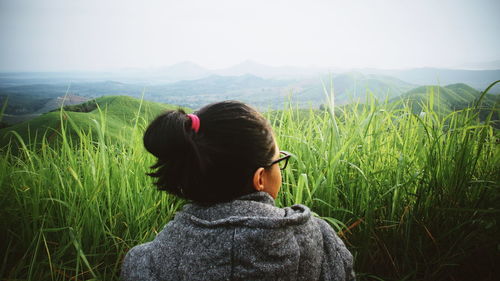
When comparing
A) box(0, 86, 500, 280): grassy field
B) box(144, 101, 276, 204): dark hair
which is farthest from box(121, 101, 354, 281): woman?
box(0, 86, 500, 280): grassy field

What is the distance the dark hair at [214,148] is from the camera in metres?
0.91

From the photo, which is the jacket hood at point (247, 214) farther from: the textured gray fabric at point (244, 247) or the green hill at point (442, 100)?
the green hill at point (442, 100)

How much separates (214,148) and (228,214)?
23 centimetres

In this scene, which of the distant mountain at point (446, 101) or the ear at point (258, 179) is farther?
the distant mountain at point (446, 101)

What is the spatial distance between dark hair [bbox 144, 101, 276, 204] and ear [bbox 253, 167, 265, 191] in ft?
0.05

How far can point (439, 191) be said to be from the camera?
1362 mm

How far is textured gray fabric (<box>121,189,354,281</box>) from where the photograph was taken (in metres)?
0.86

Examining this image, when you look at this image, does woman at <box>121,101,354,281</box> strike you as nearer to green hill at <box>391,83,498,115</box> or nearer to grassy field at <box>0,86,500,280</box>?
grassy field at <box>0,86,500,280</box>

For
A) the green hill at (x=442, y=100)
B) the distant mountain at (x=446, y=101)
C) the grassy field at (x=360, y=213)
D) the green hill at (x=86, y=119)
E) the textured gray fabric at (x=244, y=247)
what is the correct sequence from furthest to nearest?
the green hill at (x=86, y=119), the green hill at (x=442, y=100), the distant mountain at (x=446, y=101), the grassy field at (x=360, y=213), the textured gray fabric at (x=244, y=247)

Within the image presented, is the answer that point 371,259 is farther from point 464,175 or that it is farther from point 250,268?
point 250,268

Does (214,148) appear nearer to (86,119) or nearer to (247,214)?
(247,214)

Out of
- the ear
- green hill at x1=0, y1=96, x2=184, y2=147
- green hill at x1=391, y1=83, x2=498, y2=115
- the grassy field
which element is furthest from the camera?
green hill at x1=0, y1=96, x2=184, y2=147

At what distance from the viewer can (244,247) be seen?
0.86 meters

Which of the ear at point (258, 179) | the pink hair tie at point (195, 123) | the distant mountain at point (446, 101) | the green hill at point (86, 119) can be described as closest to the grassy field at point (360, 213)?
the distant mountain at point (446, 101)
